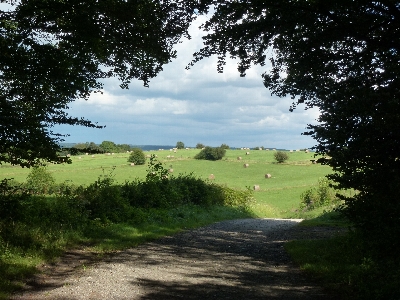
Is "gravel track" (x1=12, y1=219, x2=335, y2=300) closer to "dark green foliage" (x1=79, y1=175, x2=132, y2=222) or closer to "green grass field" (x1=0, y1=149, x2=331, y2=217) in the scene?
"dark green foliage" (x1=79, y1=175, x2=132, y2=222)

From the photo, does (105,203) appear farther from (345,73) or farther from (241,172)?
(241,172)

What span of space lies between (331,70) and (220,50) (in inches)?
111

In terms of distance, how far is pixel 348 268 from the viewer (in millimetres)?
7773

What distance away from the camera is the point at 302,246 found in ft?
35.9

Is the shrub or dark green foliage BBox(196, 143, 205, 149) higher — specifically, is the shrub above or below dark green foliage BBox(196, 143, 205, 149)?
below

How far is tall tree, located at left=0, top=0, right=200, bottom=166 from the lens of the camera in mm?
8000

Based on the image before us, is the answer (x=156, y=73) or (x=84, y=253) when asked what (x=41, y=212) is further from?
(x=156, y=73)

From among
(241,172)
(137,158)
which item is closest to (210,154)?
(241,172)

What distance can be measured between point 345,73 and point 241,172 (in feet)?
140

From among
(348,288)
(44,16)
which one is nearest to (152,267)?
(348,288)

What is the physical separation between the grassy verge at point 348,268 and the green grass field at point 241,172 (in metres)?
20.0

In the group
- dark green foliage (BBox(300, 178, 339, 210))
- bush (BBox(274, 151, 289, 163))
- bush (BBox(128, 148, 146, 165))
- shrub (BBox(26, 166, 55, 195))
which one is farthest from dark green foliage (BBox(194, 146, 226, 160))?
shrub (BBox(26, 166, 55, 195))

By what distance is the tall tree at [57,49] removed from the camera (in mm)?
8000

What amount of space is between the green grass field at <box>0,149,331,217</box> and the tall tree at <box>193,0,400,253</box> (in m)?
21.3
